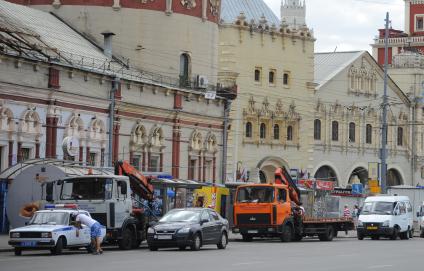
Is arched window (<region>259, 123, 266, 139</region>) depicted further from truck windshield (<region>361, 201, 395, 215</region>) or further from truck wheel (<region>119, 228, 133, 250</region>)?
truck wheel (<region>119, 228, 133, 250</region>)

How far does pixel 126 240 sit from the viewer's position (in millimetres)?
41812

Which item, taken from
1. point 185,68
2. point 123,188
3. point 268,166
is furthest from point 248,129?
point 123,188

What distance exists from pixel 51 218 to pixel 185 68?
3671 cm

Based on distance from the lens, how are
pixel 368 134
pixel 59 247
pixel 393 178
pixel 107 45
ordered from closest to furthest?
1. pixel 59 247
2. pixel 107 45
3. pixel 368 134
4. pixel 393 178

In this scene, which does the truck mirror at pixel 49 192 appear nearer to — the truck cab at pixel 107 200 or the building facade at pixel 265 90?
the truck cab at pixel 107 200

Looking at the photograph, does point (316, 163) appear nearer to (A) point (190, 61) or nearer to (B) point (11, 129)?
(A) point (190, 61)

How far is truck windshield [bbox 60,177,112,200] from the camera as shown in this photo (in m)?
41.6

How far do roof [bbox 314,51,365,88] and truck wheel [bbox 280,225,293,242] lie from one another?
151 feet

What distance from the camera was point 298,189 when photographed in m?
53.4

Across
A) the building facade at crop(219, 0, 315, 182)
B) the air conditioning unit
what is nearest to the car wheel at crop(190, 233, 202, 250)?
the air conditioning unit

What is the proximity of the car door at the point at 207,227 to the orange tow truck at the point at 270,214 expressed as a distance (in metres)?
9.13

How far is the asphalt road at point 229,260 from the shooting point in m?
31.2

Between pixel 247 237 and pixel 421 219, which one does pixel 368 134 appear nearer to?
pixel 421 219

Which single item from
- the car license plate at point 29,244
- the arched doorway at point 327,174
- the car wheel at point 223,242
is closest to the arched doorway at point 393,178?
the arched doorway at point 327,174
